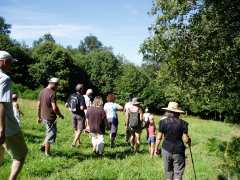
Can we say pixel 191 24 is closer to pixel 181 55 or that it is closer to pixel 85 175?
pixel 181 55

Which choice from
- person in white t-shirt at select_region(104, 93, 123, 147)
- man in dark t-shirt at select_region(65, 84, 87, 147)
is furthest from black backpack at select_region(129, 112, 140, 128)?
man in dark t-shirt at select_region(65, 84, 87, 147)

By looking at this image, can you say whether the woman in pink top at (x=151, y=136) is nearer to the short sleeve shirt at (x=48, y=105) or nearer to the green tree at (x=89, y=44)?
the short sleeve shirt at (x=48, y=105)

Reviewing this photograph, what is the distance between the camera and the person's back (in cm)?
1435

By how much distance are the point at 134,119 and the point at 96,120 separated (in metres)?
2.73

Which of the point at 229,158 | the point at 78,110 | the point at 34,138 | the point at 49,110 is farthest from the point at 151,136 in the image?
the point at 49,110

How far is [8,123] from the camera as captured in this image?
777 cm

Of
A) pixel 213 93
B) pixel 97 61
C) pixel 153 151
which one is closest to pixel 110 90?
pixel 97 61

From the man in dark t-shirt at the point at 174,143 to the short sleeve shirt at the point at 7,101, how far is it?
3.60 metres

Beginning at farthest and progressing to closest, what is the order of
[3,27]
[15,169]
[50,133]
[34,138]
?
[3,27], [34,138], [50,133], [15,169]

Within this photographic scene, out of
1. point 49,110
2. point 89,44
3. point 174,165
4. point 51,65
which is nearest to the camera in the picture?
point 174,165

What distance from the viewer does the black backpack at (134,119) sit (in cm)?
1673

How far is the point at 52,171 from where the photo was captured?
1131 centimetres

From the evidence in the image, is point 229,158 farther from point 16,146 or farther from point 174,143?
point 16,146

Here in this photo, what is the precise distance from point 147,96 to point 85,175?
70721 millimetres
